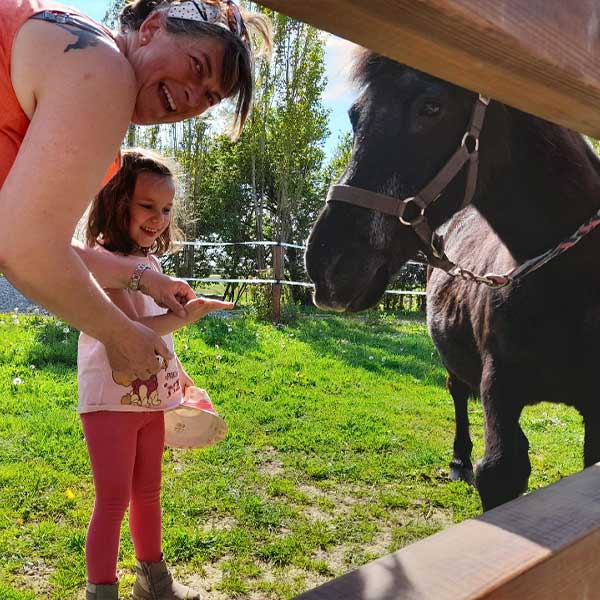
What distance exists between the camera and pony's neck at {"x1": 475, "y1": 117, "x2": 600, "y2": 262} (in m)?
2.16

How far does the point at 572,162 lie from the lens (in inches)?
85.4

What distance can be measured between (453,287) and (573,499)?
221 centimetres

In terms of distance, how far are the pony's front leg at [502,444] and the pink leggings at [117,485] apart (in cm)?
125

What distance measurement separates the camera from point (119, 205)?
6.74 ft

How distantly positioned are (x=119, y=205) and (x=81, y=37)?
49.5 inches

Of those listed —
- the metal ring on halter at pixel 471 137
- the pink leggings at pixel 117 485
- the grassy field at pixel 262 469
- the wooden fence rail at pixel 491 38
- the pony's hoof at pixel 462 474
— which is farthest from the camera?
the pony's hoof at pixel 462 474

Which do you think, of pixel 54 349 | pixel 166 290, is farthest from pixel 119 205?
pixel 54 349

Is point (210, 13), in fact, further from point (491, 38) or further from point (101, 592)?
point (101, 592)

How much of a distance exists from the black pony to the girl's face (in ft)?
1.85

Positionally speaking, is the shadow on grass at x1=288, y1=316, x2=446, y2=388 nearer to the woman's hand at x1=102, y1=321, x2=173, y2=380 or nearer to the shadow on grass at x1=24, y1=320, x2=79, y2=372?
the shadow on grass at x1=24, y1=320, x2=79, y2=372

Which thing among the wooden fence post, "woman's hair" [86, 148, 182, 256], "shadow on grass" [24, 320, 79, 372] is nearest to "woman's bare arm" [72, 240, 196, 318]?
"woman's hair" [86, 148, 182, 256]

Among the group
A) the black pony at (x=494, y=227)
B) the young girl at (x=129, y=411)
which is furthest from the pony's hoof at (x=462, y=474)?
the young girl at (x=129, y=411)

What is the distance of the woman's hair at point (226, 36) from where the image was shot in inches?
43.3

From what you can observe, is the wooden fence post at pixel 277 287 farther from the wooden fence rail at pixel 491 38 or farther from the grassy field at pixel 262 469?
the wooden fence rail at pixel 491 38
